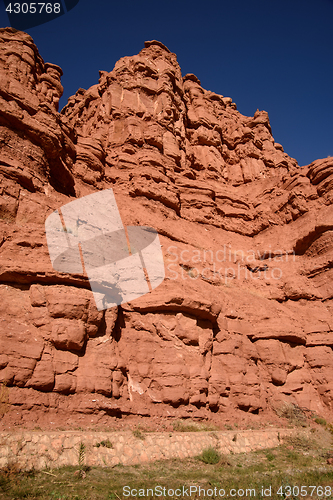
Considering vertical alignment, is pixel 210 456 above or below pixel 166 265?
below

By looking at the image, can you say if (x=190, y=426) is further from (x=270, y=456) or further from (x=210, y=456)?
(x=270, y=456)

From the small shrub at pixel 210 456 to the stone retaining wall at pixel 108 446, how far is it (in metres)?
0.24

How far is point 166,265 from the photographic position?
15781 mm

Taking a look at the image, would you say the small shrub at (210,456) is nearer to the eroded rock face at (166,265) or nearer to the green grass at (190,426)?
the green grass at (190,426)

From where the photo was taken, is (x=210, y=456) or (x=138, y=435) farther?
(x=210, y=456)

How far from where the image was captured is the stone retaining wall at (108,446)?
7.62m

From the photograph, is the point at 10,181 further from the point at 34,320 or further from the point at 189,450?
the point at 189,450

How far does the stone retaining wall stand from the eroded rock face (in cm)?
116

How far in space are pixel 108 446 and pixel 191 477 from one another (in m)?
2.25

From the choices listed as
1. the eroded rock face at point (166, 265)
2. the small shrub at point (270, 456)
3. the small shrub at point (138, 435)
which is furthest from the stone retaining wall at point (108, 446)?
the eroded rock face at point (166, 265)

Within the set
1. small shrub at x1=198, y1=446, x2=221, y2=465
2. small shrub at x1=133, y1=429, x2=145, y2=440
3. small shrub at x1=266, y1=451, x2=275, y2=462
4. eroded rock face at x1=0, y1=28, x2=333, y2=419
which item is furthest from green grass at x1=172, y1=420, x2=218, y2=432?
small shrub at x1=266, y1=451, x2=275, y2=462

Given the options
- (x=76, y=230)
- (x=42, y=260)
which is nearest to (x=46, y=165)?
(x=76, y=230)

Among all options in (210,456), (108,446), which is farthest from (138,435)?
(210,456)

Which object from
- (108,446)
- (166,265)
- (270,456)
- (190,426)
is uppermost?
(166,265)
